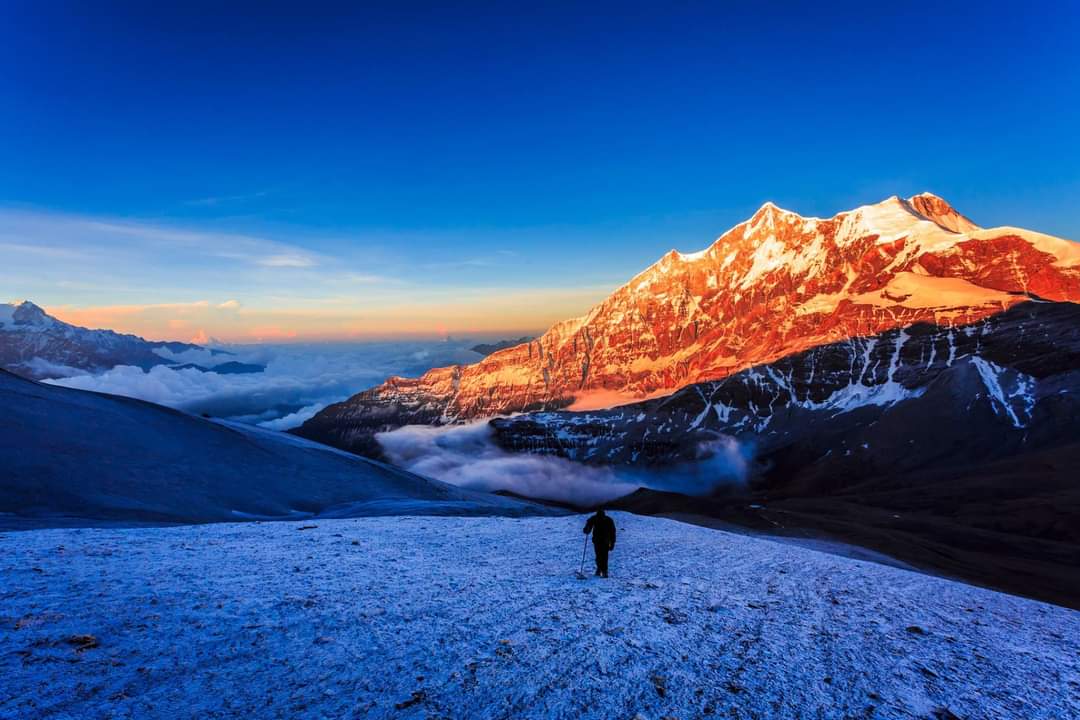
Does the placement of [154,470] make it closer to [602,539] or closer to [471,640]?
[602,539]

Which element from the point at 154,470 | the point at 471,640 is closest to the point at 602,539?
the point at 471,640

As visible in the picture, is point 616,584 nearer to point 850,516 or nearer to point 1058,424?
point 850,516

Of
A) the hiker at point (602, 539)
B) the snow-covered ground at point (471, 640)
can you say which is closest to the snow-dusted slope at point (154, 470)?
the snow-covered ground at point (471, 640)

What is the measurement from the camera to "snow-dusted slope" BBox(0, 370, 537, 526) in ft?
72.6

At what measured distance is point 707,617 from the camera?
39.9 feet

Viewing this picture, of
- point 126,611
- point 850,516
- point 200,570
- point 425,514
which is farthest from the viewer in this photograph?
point 850,516

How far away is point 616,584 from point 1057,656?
9.29 metres

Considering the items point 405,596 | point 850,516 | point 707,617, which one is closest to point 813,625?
point 707,617

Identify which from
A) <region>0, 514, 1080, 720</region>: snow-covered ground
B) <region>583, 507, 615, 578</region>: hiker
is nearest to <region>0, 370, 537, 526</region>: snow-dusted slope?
<region>0, 514, 1080, 720</region>: snow-covered ground

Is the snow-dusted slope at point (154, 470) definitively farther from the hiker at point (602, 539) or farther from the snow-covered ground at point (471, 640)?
the hiker at point (602, 539)

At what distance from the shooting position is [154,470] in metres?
27.3

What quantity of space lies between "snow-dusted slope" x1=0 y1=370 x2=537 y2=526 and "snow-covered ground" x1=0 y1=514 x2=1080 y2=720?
290 inches

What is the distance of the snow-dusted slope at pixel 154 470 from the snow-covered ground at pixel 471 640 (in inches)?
290

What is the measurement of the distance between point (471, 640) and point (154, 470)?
25.0m
